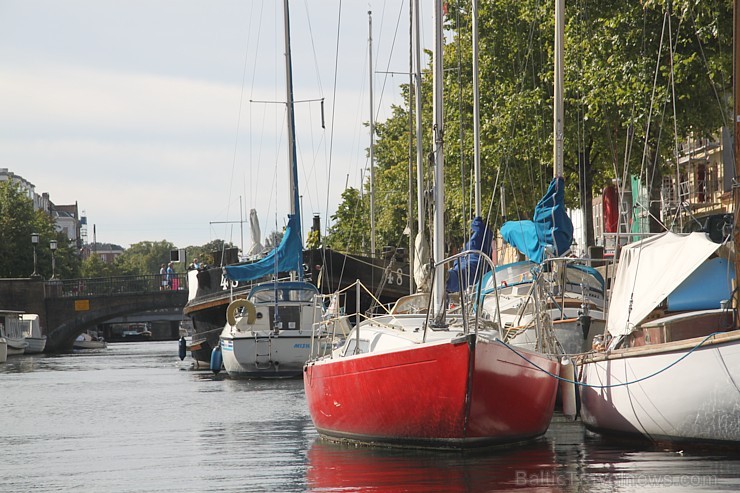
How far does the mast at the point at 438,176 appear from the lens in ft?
58.5

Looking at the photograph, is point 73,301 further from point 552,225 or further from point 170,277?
point 552,225

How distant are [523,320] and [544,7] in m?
15.8

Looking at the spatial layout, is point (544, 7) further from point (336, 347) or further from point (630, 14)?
point (336, 347)

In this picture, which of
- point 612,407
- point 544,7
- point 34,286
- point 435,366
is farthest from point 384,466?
point 34,286

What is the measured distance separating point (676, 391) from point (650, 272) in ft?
8.85

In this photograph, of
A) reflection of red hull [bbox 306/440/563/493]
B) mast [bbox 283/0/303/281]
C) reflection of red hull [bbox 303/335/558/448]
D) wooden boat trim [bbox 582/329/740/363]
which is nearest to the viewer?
reflection of red hull [bbox 306/440/563/493]

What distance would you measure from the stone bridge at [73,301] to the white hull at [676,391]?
226 feet

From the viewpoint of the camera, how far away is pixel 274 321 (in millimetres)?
40562

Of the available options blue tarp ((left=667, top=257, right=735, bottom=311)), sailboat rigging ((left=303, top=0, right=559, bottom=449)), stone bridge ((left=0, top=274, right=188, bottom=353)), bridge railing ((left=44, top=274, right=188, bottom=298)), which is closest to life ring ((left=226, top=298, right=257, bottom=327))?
sailboat rigging ((left=303, top=0, right=559, bottom=449))

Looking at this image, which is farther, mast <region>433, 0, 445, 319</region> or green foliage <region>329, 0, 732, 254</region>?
green foliage <region>329, 0, 732, 254</region>

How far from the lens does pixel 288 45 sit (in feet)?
146

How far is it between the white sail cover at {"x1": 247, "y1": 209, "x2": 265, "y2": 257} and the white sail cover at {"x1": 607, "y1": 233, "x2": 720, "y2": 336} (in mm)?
31367

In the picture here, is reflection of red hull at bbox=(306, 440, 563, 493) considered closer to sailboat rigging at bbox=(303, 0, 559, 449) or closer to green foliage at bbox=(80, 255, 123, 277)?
sailboat rigging at bbox=(303, 0, 559, 449)

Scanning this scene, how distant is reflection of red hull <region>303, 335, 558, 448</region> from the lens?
15828mm
